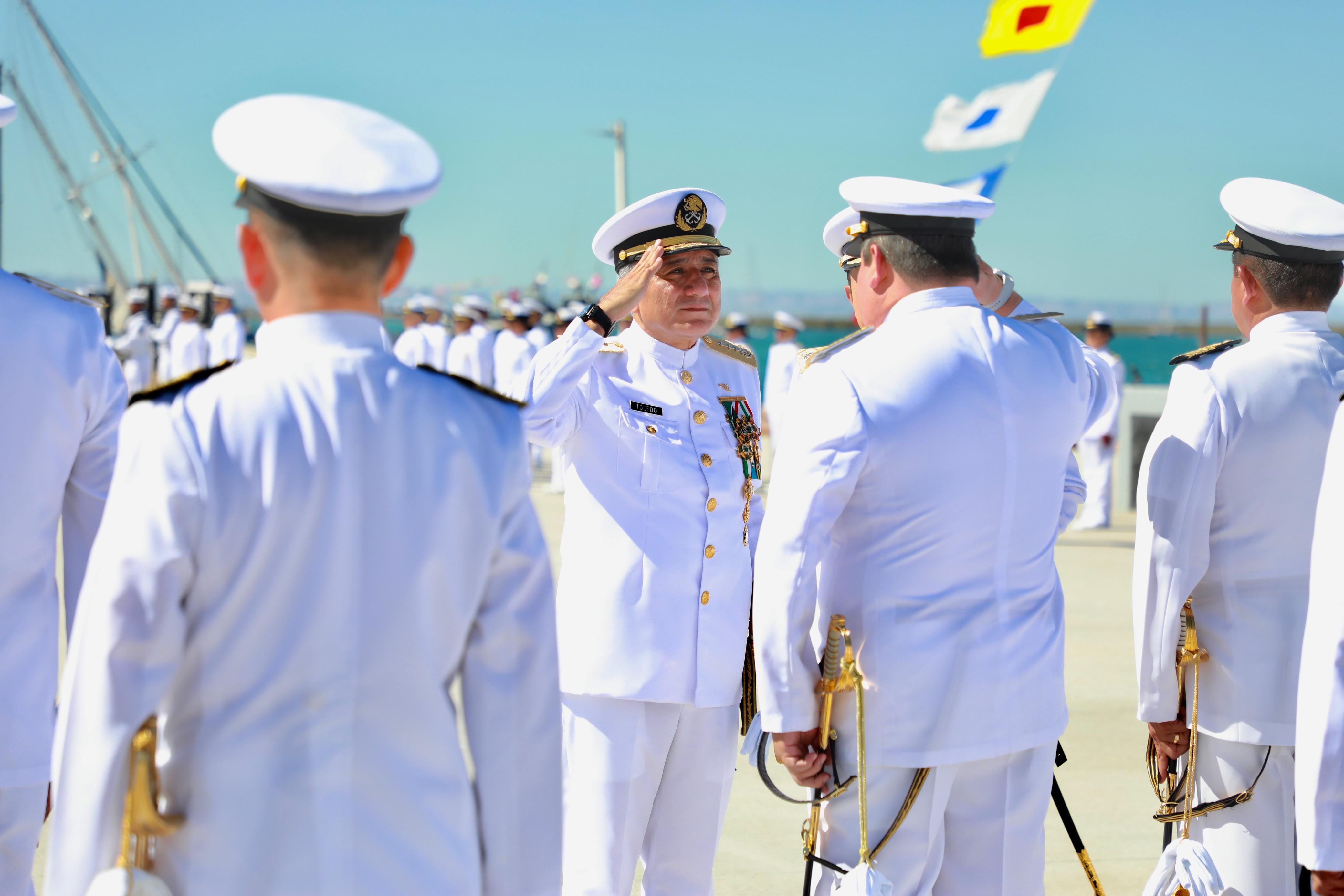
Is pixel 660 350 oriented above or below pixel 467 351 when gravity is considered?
above

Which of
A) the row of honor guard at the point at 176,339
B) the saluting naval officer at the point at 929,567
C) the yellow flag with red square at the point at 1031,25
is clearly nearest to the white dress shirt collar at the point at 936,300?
the saluting naval officer at the point at 929,567

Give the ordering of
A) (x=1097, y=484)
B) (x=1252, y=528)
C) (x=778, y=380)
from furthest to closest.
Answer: (x=778, y=380) → (x=1097, y=484) → (x=1252, y=528)

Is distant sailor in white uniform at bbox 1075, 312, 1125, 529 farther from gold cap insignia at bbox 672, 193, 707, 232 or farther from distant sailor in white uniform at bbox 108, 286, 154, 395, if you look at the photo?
distant sailor in white uniform at bbox 108, 286, 154, 395

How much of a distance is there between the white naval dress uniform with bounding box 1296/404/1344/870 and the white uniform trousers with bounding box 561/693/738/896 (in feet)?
5.12

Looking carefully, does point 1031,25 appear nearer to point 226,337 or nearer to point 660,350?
point 660,350

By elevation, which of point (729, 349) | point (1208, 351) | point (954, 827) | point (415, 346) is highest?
point (1208, 351)

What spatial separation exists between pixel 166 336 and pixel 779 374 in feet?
43.3

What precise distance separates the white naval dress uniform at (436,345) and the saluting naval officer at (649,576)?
1307 cm

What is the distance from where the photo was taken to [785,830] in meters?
4.75

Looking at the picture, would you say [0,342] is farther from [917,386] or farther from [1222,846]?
[1222,846]

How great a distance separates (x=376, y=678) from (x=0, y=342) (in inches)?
48.6

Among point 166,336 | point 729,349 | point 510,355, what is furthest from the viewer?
point 166,336

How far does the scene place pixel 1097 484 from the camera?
1290 centimetres

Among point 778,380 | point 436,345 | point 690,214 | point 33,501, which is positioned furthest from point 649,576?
point 436,345
